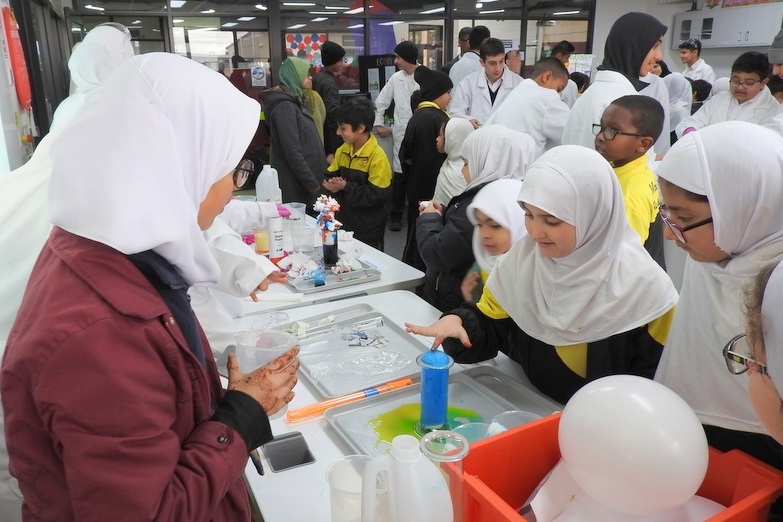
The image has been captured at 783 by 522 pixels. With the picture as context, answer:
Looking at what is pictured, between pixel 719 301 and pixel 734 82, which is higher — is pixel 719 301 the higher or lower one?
the lower one

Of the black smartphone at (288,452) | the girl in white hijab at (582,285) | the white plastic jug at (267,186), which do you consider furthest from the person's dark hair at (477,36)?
the black smartphone at (288,452)

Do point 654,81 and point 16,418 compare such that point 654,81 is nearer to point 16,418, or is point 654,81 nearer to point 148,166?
point 148,166

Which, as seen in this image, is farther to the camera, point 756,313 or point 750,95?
point 750,95

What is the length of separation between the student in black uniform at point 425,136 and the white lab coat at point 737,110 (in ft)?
6.00

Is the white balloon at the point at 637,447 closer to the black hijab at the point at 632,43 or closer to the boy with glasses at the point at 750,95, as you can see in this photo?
the black hijab at the point at 632,43

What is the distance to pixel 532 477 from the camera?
96cm

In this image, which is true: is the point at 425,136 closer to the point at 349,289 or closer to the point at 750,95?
the point at 349,289

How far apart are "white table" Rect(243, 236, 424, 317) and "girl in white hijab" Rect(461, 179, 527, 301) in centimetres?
37

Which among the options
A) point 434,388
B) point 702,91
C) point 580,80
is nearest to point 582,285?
point 434,388

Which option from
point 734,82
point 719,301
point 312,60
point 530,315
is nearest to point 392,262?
point 530,315

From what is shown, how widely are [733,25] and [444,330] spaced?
9251 mm

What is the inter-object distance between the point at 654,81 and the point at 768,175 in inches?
106

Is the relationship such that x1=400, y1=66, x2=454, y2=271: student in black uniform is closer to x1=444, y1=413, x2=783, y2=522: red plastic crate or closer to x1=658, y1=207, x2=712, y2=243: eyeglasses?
x1=658, y1=207, x2=712, y2=243: eyeglasses

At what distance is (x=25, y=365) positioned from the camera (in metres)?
0.70
